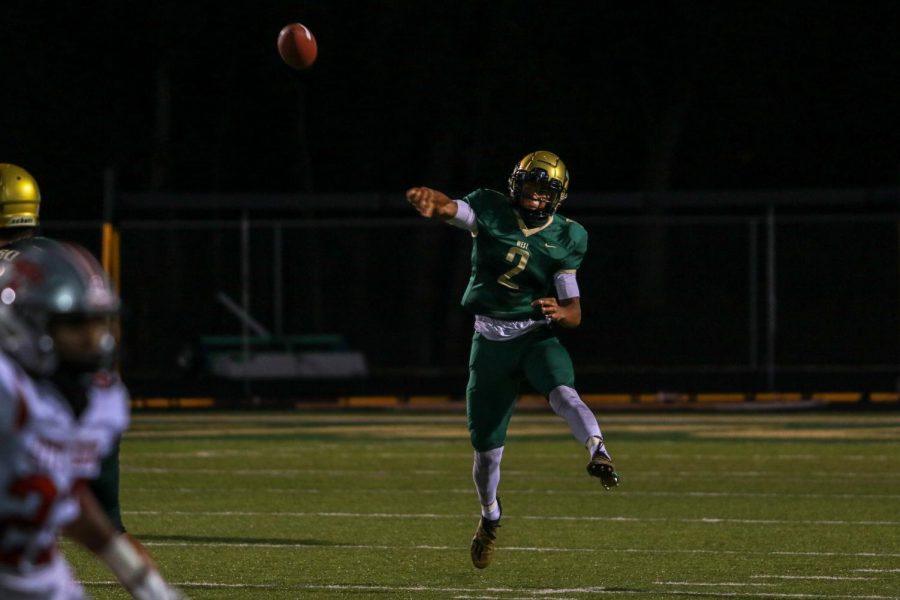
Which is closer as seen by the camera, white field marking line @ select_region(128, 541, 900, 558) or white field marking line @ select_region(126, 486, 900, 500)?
white field marking line @ select_region(128, 541, 900, 558)

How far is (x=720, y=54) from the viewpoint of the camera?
30.0m

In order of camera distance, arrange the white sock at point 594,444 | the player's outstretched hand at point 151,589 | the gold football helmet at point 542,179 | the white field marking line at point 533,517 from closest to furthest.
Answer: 1. the player's outstretched hand at point 151,589
2. the white sock at point 594,444
3. the gold football helmet at point 542,179
4. the white field marking line at point 533,517

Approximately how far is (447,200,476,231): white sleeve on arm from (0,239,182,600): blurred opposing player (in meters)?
4.15

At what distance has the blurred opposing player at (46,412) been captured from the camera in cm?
388

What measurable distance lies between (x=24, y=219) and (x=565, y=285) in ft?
8.52

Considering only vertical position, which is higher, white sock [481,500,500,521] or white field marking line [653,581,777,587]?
white sock [481,500,500,521]

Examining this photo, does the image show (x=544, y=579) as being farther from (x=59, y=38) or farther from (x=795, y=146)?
(x=795, y=146)

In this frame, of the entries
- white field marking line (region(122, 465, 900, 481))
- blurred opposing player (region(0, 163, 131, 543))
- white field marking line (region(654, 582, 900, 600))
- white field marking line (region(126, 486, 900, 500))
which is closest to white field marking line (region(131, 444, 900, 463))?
white field marking line (region(122, 465, 900, 481))

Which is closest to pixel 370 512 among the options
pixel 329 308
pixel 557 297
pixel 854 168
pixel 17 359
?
pixel 557 297

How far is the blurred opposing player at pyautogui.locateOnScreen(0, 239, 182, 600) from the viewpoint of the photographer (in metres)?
3.88

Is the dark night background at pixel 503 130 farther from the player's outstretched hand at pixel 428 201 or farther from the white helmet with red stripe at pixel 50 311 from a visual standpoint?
the white helmet with red stripe at pixel 50 311

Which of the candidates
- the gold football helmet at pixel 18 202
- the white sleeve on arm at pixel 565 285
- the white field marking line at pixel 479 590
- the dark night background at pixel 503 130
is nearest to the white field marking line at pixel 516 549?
the white field marking line at pixel 479 590

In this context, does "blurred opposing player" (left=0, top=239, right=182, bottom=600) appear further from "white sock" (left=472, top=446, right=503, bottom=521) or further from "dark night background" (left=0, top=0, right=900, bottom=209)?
"dark night background" (left=0, top=0, right=900, bottom=209)

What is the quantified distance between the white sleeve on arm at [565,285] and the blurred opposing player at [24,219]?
2.42 metres
